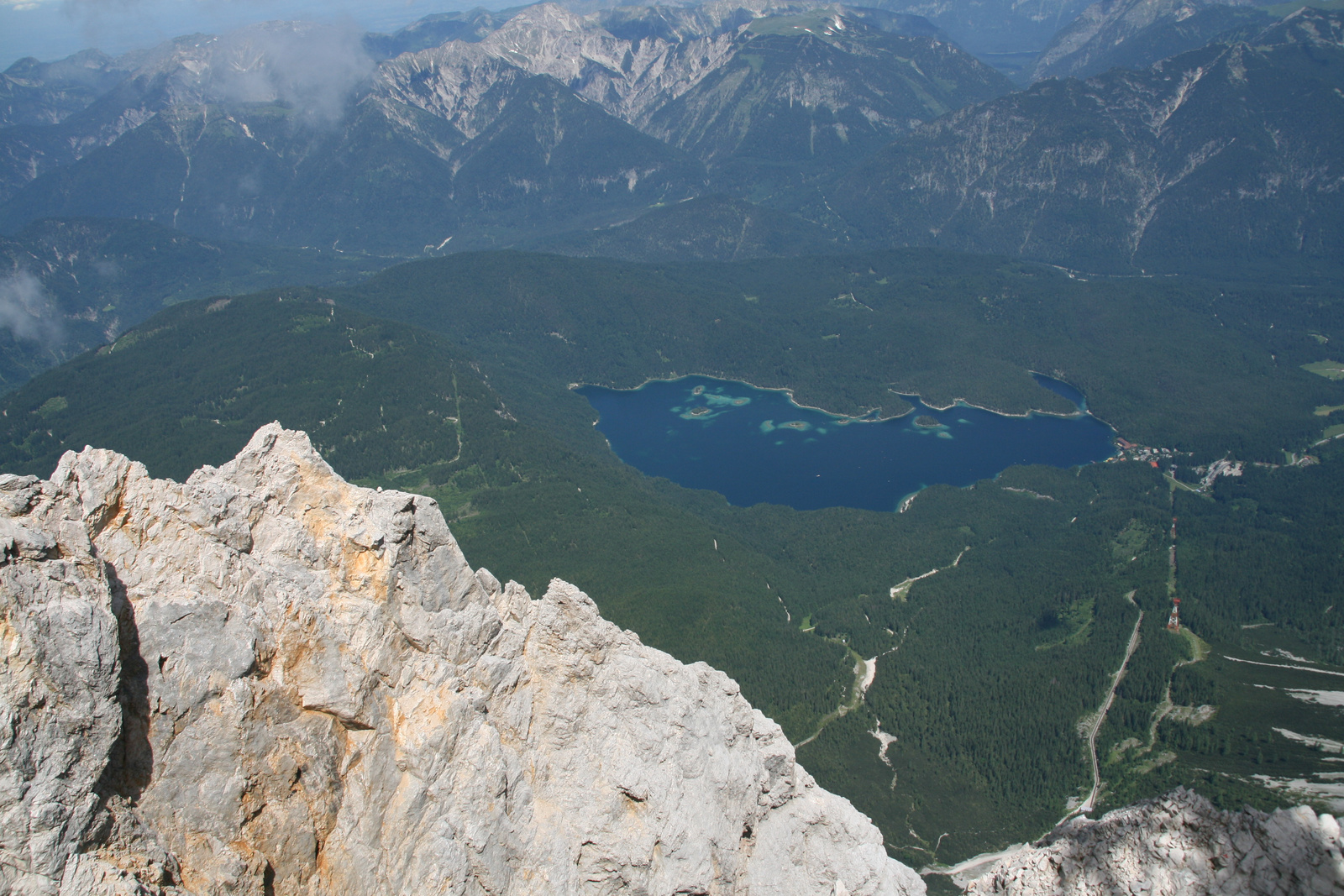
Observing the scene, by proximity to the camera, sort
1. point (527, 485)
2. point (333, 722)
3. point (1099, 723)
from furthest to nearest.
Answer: point (527, 485) < point (1099, 723) < point (333, 722)

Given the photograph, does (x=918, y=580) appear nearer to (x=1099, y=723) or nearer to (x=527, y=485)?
(x=1099, y=723)

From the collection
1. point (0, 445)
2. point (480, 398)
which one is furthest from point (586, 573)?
point (0, 445)

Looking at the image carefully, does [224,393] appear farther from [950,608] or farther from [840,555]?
[950,608]

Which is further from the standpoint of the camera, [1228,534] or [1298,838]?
[1228,534]

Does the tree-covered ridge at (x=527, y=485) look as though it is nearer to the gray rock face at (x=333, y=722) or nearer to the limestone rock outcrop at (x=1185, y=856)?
the gray rock face at (x=333, y=722)

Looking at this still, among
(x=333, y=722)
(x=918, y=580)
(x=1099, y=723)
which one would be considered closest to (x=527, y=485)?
(x=918, y=580)

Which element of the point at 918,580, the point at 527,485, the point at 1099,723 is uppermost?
the point at 1099,723
